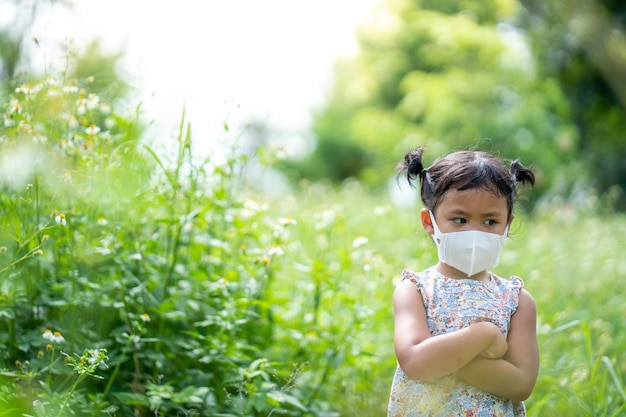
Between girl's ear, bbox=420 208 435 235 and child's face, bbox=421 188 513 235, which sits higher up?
child's face, bbox=421 188 513 235

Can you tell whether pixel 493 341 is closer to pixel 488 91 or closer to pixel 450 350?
pixel 450 350

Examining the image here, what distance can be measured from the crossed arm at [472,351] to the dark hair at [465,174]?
10.4 inches

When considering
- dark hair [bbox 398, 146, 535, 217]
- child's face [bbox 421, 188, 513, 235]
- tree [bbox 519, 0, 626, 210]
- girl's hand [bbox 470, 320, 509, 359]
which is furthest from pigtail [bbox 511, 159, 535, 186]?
tree [bbox 519, 0, 626, 210]

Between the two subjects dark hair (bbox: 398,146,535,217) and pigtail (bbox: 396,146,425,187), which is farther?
pigtail (bbox: 396,146,425,187)

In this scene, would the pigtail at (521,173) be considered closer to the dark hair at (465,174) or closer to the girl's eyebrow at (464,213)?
the dark hair at (465,174)

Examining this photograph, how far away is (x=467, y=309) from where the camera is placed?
190 centimetres

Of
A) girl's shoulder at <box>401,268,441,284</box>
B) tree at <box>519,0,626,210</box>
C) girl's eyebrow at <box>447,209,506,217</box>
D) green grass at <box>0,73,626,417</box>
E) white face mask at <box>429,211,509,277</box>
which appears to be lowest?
green grass at <box>0,73,626,417</box>

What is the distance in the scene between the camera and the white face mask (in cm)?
188

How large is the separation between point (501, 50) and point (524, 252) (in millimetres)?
12050

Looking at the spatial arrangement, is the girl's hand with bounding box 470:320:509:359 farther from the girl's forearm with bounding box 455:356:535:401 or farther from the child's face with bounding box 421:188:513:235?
the child's face with bounding box 421:188:513:235

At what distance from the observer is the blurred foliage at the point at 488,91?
1077 cm

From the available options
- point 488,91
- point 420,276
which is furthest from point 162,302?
point 488,91

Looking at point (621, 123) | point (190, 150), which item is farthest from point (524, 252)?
point (621, 123)

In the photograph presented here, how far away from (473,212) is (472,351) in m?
0.36
